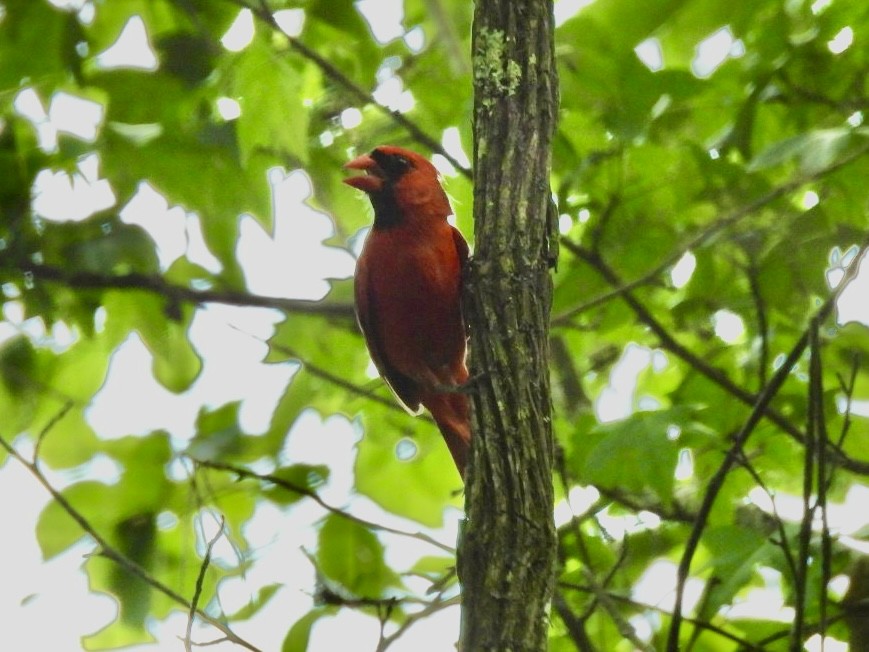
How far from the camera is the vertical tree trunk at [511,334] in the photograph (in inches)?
72.8

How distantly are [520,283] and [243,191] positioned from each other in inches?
50.1

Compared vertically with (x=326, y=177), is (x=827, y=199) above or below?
below

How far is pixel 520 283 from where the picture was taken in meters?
2.00

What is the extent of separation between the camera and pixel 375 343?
12.3 ft

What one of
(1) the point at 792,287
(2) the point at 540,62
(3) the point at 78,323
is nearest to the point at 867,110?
(1) the point at 792,287

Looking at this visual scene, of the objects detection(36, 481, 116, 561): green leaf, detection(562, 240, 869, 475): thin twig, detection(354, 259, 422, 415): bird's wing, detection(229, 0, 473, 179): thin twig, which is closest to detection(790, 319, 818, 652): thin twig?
detection(562, 240, 869, 475): thin twig

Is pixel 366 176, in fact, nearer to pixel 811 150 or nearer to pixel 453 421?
pixel 453 421

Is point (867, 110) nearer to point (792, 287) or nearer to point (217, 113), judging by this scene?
point (792, 287)

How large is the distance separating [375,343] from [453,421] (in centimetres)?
41

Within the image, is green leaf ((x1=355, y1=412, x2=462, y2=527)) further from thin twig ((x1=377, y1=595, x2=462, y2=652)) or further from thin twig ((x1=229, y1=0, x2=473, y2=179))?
thin twig ((x1=377, y1=595, x2=462, y2=652))

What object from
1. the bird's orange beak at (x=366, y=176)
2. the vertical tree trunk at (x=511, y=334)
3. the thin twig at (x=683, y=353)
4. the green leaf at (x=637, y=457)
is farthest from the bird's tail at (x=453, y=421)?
the vertical tree trunk at (x=511, y=334)

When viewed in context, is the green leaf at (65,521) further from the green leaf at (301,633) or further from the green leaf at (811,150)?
the green leaf at (811,150)

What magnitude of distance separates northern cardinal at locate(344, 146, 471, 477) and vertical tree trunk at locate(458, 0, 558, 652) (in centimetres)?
127

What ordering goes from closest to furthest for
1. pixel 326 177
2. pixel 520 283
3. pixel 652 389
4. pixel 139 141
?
pixel 520 283
pixel 139 141
pixel 326 177
pixel 652 389
